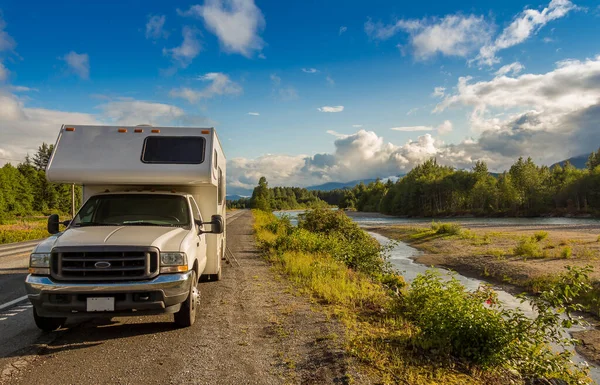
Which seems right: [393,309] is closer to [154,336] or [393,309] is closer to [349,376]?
[349,376]

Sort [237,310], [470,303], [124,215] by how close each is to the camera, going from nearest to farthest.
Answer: [470,303] → [124,215] → [237,310]

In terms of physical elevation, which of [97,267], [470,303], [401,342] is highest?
[97,267]

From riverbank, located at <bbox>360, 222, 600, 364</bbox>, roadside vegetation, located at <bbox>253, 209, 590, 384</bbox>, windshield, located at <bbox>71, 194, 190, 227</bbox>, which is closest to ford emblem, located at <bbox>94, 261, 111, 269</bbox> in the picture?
windshield, located at <bbox>71, 194, 190, 227</bbox>

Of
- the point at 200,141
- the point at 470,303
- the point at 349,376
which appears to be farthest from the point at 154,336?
the point at 470,303

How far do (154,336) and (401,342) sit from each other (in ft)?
12.3

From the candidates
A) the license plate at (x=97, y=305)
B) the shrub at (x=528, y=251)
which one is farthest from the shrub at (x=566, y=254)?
the license plate at (x=97, y=305)

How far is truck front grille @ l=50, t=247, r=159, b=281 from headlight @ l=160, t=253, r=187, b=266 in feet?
0.96

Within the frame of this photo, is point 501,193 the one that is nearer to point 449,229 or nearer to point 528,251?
point 449,229

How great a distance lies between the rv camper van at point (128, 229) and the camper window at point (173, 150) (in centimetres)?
2

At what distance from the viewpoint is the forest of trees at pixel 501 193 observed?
78.9 m

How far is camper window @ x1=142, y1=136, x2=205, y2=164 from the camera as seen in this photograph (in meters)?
7.43

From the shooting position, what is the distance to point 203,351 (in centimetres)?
547

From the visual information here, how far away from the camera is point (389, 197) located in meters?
122

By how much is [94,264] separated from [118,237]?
50 centimetres
